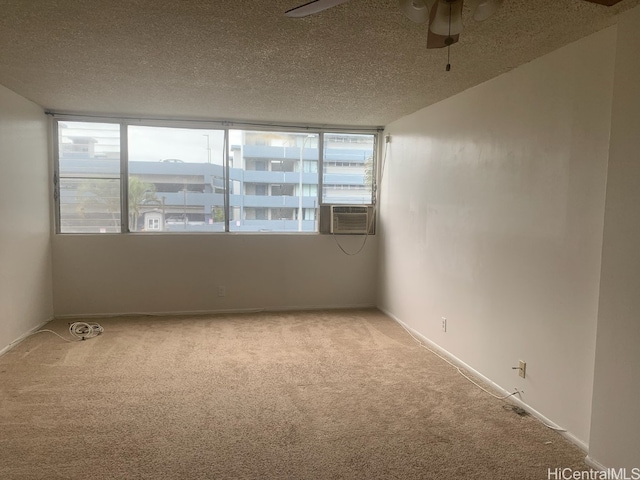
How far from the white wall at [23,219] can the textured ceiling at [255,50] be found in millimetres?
327

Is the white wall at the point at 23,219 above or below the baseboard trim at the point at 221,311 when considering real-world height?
above

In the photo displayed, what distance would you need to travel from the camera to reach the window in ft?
15.4

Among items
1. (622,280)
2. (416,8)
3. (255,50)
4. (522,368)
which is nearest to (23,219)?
(255,50)

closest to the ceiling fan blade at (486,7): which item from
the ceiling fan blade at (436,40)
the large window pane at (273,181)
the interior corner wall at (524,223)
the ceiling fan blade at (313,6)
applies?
the ceiling fan blade at (436,40)

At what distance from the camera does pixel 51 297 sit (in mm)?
4598

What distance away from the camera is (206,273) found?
4.96 meters

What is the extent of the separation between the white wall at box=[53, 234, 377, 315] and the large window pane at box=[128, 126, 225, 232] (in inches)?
8.2

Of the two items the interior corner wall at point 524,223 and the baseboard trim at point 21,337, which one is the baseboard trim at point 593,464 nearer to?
the interior corner wall at point 524,223

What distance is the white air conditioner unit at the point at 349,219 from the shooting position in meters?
5.16

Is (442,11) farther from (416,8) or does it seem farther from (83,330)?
(83,330)

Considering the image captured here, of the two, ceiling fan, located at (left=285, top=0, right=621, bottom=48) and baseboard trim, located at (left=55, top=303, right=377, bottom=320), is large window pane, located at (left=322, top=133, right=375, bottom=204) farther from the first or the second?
ceiling fan, located at (left=285, top=0, right=621, bottom=48)

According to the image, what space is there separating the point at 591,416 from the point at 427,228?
217 cm

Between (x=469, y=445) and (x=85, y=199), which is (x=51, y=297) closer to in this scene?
(x=85, y=199)

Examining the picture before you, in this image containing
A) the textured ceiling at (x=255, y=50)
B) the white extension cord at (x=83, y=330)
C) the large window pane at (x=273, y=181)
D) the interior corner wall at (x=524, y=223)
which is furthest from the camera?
the large window pane at (x=273, y=181)
